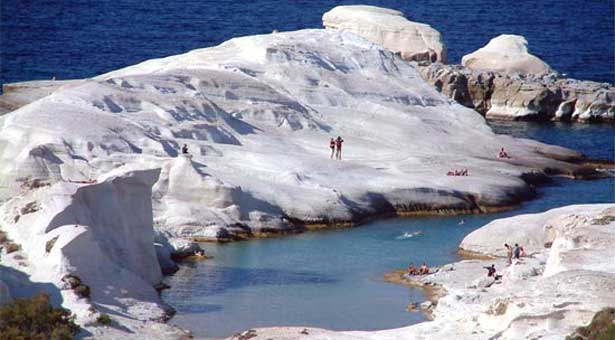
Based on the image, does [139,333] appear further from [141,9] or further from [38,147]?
[141,9]

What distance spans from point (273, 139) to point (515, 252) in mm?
21131

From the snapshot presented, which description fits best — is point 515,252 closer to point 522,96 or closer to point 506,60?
point 522,96

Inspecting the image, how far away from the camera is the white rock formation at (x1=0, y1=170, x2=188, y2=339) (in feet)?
169

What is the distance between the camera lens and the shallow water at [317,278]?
5466cm

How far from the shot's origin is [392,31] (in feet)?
374

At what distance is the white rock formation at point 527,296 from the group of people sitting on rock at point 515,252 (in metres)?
→ 0.58

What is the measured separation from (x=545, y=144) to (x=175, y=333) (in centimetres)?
4647

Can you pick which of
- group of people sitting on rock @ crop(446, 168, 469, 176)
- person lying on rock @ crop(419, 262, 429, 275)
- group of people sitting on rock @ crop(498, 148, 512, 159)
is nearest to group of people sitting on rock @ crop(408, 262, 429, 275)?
person lying on rock @ crop(419, 262, 429, 275)

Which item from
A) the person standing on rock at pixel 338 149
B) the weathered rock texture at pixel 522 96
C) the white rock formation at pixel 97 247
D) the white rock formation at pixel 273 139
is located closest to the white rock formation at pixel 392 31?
the weathered rock texture at pixel 522 96

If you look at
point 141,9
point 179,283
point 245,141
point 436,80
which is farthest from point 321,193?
point 141,9

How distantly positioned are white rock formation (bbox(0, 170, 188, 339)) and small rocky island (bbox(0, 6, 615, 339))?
74 mm

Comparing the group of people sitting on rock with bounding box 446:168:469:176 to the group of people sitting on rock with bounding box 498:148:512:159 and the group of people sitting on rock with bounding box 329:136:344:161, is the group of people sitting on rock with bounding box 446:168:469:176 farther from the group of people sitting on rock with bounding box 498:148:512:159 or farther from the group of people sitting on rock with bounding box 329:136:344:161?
the group of people sitting on rock with bounding box 498:148:512:159

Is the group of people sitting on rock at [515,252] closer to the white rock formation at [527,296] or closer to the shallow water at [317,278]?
the white rock formation at [527,296]

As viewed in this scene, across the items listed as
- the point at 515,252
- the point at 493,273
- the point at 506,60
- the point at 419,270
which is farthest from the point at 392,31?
the point at 493,273
